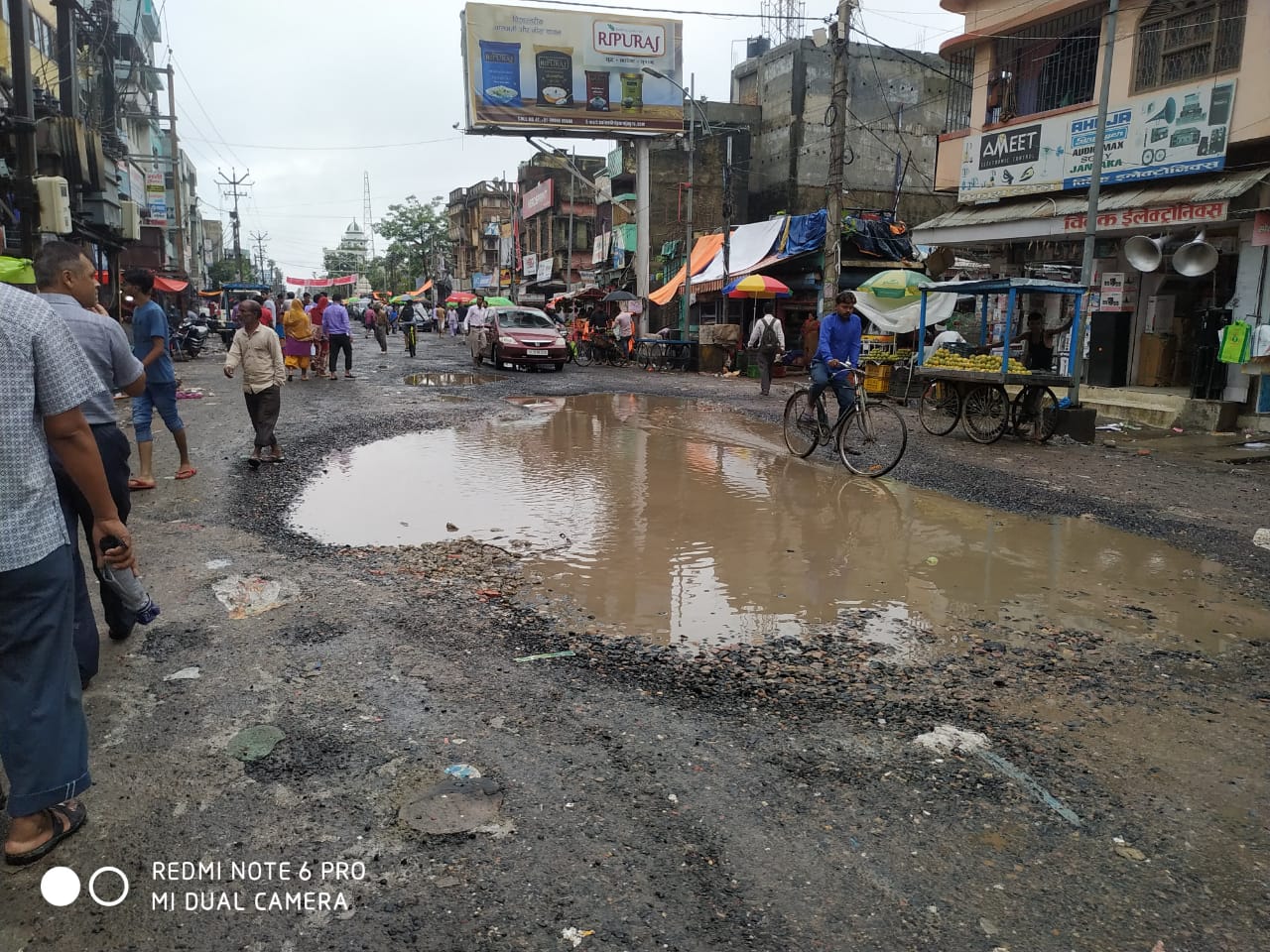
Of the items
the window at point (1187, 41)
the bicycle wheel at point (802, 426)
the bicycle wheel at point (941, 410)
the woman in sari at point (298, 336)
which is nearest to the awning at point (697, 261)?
the woman in sari at point (298, 336)

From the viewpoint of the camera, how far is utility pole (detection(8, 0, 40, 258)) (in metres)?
11.8

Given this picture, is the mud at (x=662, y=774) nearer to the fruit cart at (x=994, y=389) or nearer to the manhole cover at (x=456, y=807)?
the manhole cover at (x=456, y=807)

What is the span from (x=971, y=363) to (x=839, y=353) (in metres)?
3.32

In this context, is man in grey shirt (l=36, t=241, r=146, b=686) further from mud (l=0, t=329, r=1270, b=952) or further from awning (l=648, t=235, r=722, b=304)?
awning (l=648, t=235, r=722, b=304)

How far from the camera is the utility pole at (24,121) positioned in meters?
11.8

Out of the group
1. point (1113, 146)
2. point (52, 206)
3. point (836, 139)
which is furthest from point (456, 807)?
point (836, 139)

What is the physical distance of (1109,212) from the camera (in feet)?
48.8

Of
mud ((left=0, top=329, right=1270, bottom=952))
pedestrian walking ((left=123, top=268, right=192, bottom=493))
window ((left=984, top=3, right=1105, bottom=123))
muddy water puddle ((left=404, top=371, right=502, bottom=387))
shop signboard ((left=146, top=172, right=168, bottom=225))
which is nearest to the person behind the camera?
mud ((left=0, top=329, right=1270, bottom=952))

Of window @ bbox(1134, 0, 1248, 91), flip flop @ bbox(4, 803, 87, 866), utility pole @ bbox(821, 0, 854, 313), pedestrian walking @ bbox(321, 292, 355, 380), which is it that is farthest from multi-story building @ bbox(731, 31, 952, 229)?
flip flop @ bbox(4, 803, 87, 866)

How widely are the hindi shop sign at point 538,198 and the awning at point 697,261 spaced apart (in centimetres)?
2468

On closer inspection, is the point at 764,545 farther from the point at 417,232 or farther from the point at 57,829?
the point at 417,232

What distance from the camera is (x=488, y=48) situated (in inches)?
1211

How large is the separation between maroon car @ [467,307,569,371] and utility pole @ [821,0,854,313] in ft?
22.9

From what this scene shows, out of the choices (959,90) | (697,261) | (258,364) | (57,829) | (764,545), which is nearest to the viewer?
(57,829)
